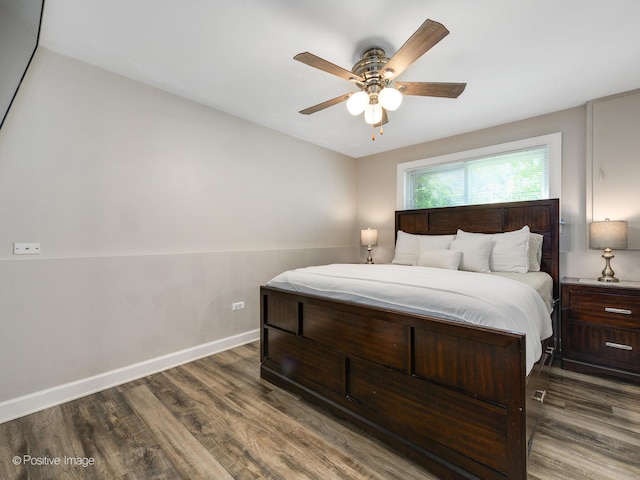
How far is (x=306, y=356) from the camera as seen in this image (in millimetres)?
2105

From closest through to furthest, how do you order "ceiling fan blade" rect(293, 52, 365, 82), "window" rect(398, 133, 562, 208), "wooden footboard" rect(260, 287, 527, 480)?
"wooden footboard" rect(260, 287, 527, 480), "ceiling fan blade" rect(293, 52, 365, 82), "window" rect(398, 133, 562, 208)

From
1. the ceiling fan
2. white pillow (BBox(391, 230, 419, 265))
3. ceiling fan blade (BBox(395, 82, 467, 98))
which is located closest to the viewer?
the ceiling fan

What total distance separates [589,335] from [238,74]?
153 inches

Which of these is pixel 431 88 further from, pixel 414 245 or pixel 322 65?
pixel 414 245

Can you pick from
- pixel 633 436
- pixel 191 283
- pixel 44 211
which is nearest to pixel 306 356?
pixel 191 283

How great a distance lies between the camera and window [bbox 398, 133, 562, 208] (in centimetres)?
327

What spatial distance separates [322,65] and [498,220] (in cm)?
275

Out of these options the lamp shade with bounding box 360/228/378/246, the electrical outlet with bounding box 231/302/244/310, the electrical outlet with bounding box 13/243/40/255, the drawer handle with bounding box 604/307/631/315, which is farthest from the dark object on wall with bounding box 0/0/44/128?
the drawer handle with bounding box 604/307/631/315

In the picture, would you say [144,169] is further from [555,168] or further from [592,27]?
[555,168]

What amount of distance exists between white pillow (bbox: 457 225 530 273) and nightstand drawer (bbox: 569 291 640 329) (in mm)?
481

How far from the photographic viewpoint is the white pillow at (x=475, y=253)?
288 cm

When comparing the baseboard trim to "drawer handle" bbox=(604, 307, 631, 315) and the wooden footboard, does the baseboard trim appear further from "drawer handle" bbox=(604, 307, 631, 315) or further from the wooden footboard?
"drawer handle" bbox=(604, 307, 631, 315)

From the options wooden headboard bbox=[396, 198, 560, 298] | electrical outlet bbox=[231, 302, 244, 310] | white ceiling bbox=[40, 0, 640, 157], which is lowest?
electrical outlet bbox=[231, 302, 244, 310]

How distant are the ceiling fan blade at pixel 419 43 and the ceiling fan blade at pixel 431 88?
0.19 m
